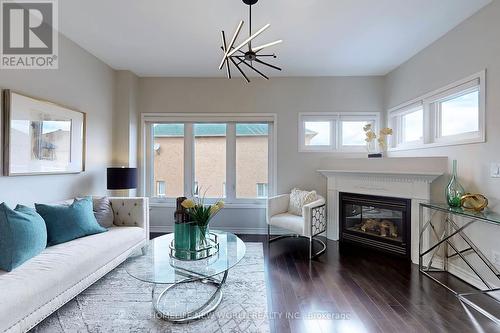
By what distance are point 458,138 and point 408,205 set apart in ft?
3.16

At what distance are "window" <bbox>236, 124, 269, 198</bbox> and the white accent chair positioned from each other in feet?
1.95

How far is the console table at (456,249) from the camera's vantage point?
2.13 meters

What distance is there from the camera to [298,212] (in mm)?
3707

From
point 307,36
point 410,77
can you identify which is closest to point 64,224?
point 307,36

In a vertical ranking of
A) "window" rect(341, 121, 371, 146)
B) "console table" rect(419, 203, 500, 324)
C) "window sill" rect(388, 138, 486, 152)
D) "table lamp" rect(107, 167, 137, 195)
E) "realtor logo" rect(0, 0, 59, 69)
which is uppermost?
"realtor logo" rect(0, 0, 59, 69)

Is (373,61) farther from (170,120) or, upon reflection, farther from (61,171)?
(61,171)

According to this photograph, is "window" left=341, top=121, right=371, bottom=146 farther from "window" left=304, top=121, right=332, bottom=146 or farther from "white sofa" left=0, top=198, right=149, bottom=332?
"white sofa" left=0, top=198, right=149, bottom=332

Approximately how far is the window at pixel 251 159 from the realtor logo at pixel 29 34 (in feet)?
8.76

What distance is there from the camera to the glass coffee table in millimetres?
1856

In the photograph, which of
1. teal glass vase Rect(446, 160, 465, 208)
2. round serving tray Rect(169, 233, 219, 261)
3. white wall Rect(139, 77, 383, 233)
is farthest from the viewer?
white wall Rect(139, 77, 383, 233)

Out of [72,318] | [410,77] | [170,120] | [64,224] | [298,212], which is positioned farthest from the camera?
[170,120]

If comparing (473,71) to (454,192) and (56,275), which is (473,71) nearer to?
(454,192)

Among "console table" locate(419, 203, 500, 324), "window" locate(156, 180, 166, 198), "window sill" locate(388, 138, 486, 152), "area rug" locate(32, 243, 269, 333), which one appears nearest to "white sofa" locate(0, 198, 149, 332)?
"area rug" locate(32, 243, 269, 333)

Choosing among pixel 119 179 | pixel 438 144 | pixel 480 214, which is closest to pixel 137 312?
pixel 119 179
